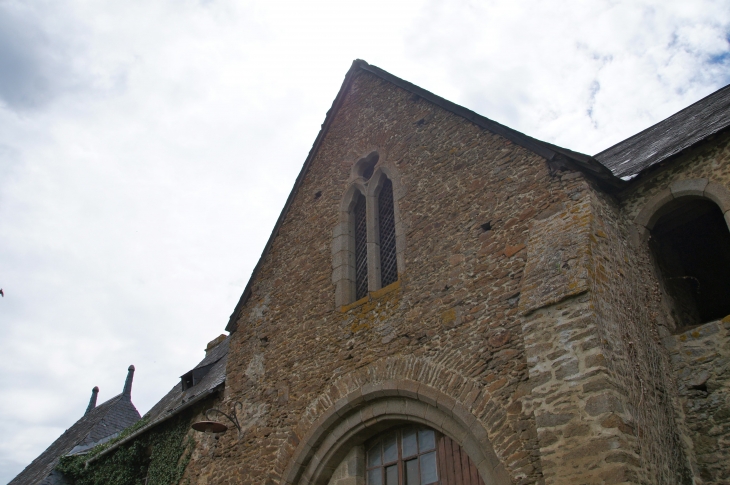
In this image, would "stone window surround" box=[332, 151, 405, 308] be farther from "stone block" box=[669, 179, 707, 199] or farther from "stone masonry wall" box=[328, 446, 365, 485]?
"stone block" box=[669, 179, 707, 199]

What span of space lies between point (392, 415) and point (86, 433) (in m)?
12.3

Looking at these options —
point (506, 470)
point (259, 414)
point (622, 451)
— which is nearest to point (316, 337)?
point (259, 414)

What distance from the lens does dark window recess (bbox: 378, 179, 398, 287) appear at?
8.98 metres

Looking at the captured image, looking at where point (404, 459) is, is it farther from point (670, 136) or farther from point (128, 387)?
point (128, 387)

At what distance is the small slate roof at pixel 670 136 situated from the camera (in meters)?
7.57

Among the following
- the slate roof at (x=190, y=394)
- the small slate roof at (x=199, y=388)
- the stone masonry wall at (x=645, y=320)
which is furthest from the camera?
the small slate roof at (x=199, y=388)

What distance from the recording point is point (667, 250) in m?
8.11

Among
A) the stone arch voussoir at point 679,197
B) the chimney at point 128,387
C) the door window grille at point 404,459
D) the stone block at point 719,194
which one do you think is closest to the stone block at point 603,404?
the door window grille at point 404,459

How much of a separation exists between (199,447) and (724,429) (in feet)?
24.4

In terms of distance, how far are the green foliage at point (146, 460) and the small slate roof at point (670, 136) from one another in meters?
7.93

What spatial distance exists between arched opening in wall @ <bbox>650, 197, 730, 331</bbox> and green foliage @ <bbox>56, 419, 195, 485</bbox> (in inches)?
298

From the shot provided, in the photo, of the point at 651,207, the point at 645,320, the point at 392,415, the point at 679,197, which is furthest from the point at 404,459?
the point at 679,197

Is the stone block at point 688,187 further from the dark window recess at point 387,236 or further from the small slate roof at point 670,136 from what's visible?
the dark window recess at point 387,236

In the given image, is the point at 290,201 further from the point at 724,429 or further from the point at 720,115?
the point at 724,429
